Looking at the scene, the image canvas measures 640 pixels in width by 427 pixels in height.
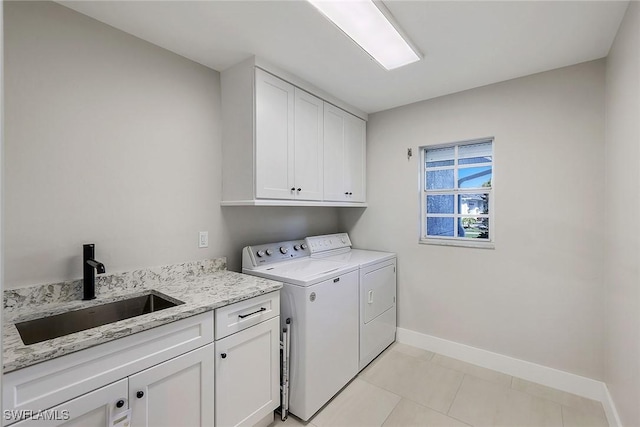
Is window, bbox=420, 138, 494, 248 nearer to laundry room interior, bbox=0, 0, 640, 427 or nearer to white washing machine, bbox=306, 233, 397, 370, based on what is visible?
laundry room interior, bbox=0, 0, 640, 427

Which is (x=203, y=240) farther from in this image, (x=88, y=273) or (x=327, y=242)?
(x=327, y=242)

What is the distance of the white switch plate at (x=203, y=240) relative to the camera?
7.16ft

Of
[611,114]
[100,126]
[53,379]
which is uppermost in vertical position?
[611,114]

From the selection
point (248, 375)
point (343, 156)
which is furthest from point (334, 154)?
point (248, 375)

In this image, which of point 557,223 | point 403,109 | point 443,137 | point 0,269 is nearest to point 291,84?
point 403,109

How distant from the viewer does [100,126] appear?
1.72 m

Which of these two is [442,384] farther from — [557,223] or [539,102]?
[539,102]

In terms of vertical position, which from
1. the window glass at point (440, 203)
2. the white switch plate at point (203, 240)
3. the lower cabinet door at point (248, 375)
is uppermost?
the window glass at point (440, 203)

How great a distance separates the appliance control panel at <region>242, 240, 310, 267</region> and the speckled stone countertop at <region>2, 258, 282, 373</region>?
0.64 ft

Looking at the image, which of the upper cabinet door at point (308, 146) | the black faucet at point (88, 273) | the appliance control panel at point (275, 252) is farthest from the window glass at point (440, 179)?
the black faucet at point (88, 273)

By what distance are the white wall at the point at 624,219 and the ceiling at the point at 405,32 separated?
234 mm

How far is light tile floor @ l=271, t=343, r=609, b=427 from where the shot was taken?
6.38 feet

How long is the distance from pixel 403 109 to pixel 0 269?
3078mm

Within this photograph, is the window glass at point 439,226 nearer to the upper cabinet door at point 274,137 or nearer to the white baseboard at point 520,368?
the white baseboard at point 520,368
